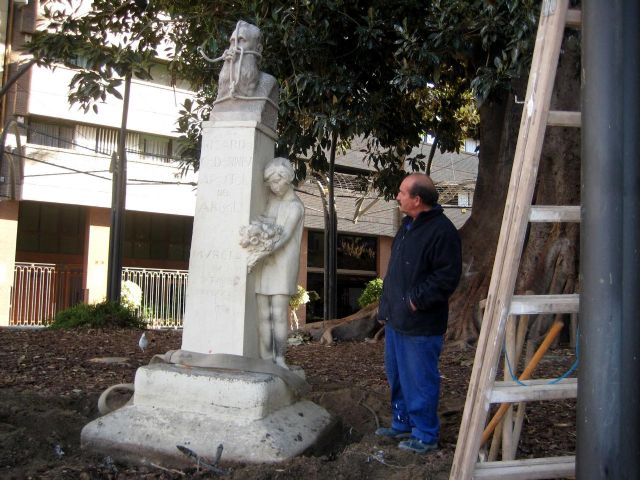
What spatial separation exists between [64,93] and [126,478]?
17.8 meters

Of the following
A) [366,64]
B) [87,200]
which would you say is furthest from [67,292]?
[366,64]

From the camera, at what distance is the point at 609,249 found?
7.09ft

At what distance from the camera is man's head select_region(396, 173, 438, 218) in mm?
4523

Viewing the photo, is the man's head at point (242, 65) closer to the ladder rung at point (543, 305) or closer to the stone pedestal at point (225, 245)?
the stone pedestal at point (225, 245)

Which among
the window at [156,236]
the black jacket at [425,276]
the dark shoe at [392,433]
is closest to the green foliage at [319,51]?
the black jacket at [425,276]

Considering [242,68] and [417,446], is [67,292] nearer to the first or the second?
[242,68]

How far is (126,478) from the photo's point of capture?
3.71 metres

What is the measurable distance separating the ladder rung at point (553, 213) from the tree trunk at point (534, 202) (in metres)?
5.28

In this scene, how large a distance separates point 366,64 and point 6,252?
1347 centimetres

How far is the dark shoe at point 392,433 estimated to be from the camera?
4.55 meters

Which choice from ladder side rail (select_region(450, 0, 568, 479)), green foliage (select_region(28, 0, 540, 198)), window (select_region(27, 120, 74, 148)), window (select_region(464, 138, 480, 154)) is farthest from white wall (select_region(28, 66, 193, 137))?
ladder side rail (select_region(450, 0, 568, 479))

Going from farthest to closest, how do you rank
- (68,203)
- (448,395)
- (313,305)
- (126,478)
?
(313,305) < (68,203) < (448,395) < (126,478)

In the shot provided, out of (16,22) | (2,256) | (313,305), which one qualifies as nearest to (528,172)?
(2,256)

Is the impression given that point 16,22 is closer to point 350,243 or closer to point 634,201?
point 350,243
